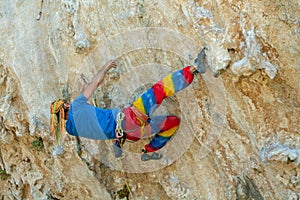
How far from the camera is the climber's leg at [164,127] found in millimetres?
4734

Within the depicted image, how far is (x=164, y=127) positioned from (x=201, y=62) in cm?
91

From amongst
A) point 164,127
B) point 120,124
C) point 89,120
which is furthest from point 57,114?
point 164,127

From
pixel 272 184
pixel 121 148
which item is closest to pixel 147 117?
pixel 121 148

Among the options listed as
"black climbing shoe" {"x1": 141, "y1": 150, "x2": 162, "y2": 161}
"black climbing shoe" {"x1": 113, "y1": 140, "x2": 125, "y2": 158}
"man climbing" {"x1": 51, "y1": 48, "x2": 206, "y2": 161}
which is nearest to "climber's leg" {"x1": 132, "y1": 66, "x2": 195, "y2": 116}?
"man climbing" {"x1": 51, "y1": 48, "x2": 206, "y2": 161}

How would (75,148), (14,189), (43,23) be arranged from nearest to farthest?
(75,148) < (43,23) < (14,189)

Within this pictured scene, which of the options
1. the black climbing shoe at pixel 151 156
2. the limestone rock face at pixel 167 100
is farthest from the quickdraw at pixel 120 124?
the black climbing shoe at pixel 151 156

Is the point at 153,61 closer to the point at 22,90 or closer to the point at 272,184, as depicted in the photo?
the point at 272,184

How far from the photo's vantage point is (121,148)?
5.02 meters

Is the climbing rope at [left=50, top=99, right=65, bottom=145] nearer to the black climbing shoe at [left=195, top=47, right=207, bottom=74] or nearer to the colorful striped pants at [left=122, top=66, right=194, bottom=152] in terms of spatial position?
the colorful striped pants at [left=122, top=66, right=194, bottom=152]

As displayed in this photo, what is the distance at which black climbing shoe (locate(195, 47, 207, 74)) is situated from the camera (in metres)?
4.29

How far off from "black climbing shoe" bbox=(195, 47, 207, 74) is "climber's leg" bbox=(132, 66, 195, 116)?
9cm

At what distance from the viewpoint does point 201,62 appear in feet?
14.1

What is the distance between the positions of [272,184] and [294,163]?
376 mm

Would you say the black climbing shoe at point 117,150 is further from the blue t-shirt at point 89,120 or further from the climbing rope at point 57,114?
the climbing rope at point 57,114
